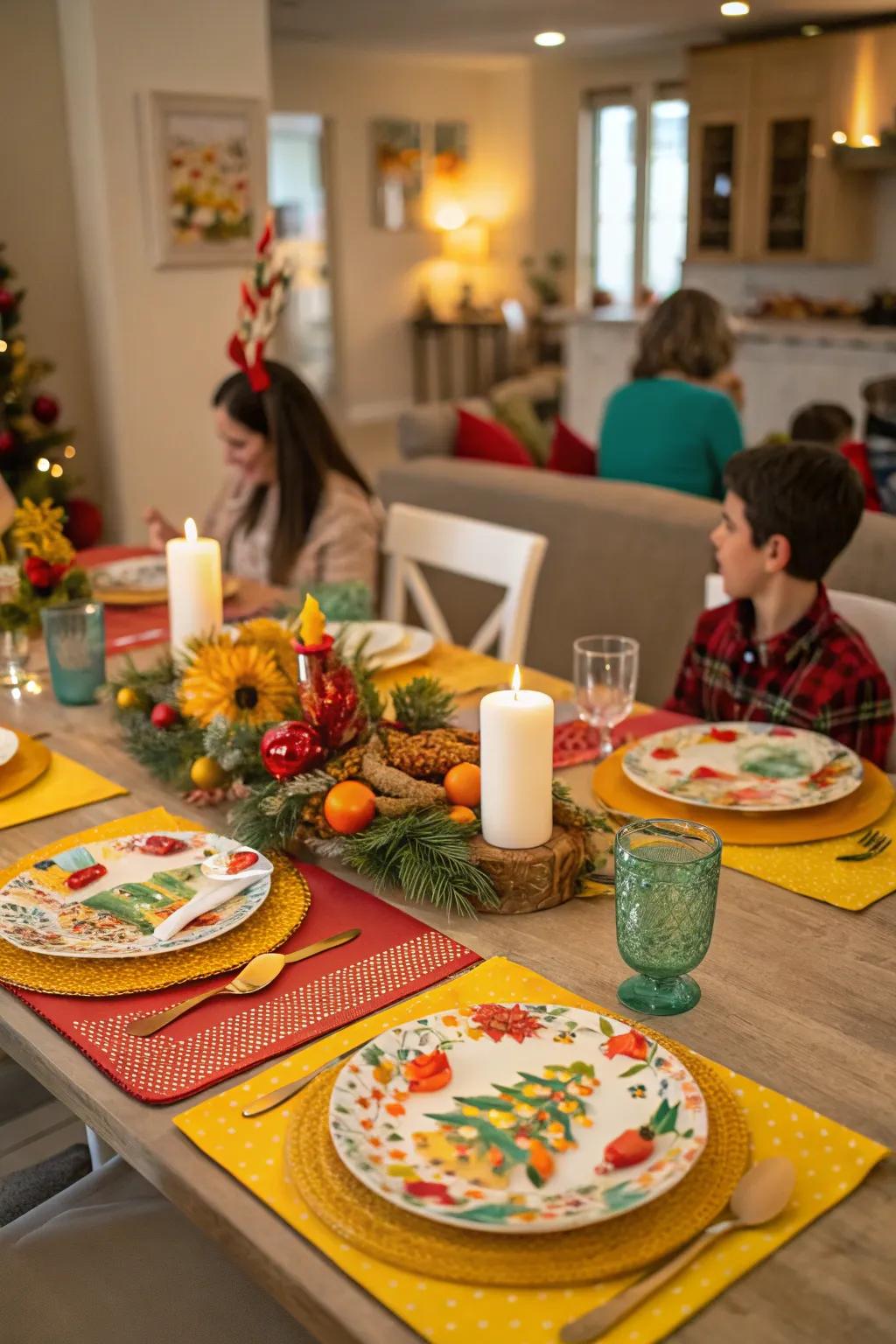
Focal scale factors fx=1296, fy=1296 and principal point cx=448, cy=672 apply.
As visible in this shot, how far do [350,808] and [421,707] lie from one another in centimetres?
22

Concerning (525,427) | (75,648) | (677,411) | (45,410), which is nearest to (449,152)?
(525,427)

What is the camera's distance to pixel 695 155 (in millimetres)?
7645

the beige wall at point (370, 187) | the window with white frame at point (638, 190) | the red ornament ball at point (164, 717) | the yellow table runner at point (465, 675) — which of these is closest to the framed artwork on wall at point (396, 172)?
the beige wall at point (370, 187)

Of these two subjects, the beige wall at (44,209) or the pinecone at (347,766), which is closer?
the pinecone at (347,766)

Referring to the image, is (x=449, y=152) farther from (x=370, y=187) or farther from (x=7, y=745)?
(x=7, y=745)

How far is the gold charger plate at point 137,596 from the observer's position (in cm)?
223

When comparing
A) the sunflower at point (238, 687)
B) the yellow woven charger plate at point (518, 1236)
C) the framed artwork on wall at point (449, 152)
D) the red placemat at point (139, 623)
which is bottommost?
the red placemat at point (139, 623)

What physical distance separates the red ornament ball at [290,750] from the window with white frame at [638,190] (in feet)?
25.6

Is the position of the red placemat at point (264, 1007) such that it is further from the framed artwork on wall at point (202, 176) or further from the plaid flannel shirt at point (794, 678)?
the framed artwork on wall at point (202, 176)

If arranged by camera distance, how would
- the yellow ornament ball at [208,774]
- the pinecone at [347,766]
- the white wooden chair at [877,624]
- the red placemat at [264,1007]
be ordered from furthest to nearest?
1. the white wooden chair at [877,624]
2. the yellow ornament ball at [208,774]
3. the pinecone at [347,766]
4. the red placemat at [264,1007]

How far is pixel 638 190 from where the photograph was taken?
8727 mm

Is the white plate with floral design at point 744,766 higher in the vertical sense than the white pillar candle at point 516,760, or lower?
lower

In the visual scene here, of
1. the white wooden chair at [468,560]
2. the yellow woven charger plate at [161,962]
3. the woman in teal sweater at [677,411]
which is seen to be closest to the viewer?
the yellow woven charger plate at [161,962]

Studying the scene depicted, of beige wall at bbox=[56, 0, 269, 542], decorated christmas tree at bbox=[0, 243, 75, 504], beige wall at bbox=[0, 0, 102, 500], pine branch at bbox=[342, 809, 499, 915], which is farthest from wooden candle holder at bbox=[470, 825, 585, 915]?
beige wall at bbox=[0, 0, 102, 500]
